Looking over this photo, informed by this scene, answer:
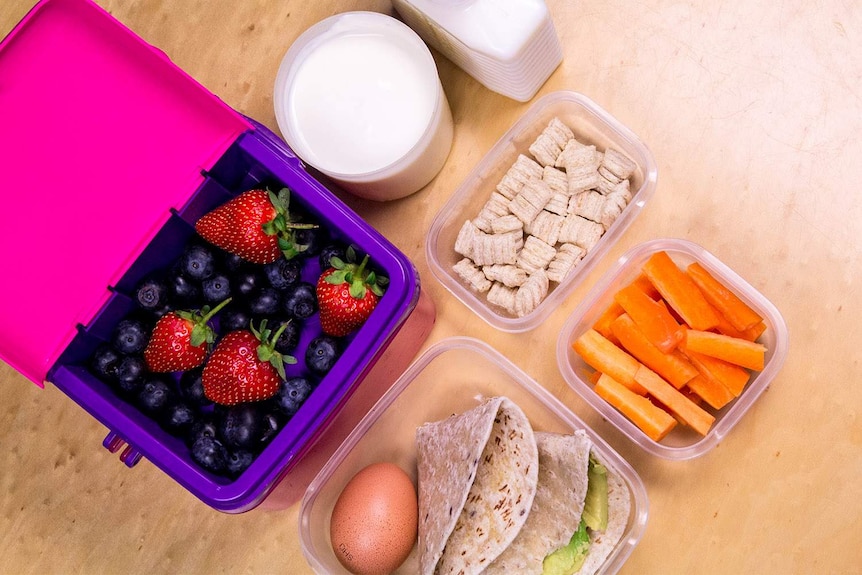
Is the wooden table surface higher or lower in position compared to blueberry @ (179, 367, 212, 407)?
higher

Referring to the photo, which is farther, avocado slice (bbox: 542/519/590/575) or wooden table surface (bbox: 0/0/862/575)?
wooden table surface (bbox: 0/0/862/575)

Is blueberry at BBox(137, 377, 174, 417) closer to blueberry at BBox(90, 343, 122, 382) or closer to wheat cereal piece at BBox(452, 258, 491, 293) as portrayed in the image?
blueberry at BBox(90, 343, 122, 382)

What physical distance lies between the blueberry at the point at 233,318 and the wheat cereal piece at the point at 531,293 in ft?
1.49

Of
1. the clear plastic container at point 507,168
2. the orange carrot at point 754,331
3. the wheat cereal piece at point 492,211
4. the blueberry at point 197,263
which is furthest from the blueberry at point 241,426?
the orange carrot at point 754,331

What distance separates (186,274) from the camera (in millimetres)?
1141

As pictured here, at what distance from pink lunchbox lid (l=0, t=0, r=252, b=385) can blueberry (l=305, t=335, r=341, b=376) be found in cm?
30

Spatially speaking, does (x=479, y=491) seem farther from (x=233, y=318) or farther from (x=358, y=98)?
(x=358, y=98)

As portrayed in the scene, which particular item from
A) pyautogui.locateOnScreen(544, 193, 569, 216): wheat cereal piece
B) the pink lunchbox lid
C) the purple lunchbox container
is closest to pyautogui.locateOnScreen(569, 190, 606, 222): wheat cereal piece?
pyautogui.locateOnScreen(544, 193, 569, 216): wheat cereal piece

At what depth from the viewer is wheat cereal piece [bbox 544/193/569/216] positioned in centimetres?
127

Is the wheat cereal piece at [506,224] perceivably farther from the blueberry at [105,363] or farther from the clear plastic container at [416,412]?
the blueberry at [105,363]

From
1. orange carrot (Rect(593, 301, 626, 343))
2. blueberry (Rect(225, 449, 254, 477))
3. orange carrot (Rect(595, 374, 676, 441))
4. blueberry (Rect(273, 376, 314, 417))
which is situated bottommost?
blueberry (Rect(225, 449, 254, 477))

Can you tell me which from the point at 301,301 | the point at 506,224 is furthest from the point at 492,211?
the point at 301,301

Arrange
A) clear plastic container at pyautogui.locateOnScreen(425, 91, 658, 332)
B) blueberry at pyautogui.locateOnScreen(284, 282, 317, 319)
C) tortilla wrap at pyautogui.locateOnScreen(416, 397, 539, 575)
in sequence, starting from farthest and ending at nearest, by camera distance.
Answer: clear plastic container at pyautogui.locateOnScreen(425, 91, 658, 332) < blueberry at pyautogui.locateOnScreen(284, 282, 317, 319) < tortilla wrap at pyautogui.locateOnScreen(416, 397, 539, 575)

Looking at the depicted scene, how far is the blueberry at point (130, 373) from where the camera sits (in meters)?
1.11
